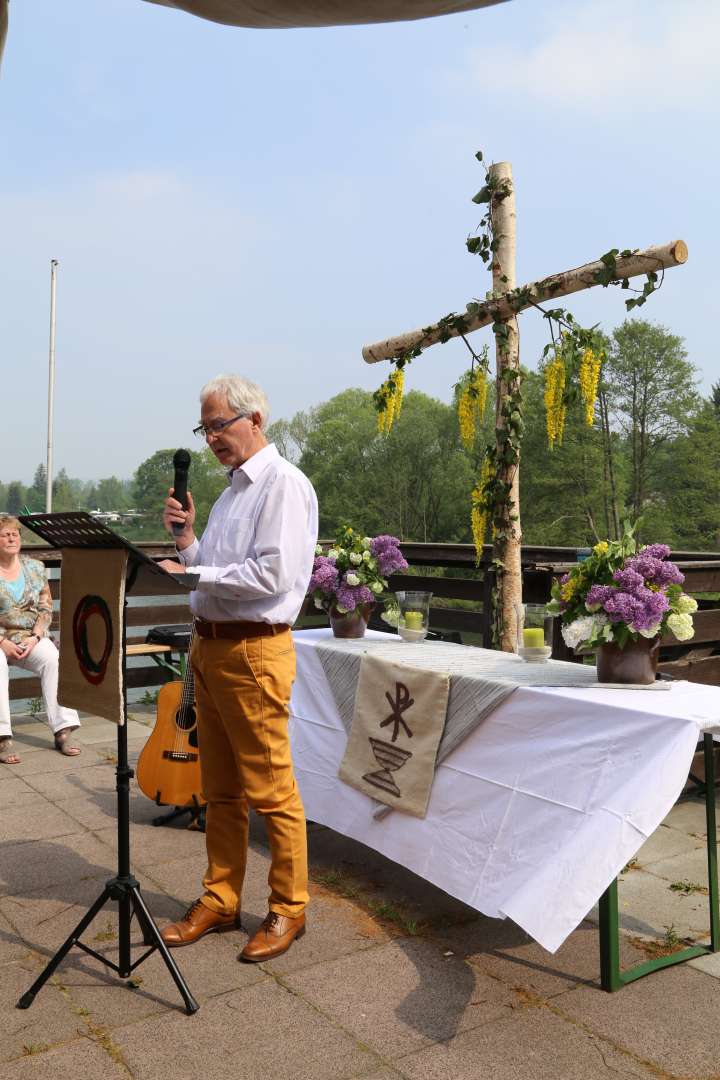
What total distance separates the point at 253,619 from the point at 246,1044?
1.16 m

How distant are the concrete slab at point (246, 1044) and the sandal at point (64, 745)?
10.8 ft

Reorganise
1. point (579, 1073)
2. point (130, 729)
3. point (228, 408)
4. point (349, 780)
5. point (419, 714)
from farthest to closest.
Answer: point (130, 729) → point (349, 780) → point (419, 714) → point (228, 408) → point (579, 1073)

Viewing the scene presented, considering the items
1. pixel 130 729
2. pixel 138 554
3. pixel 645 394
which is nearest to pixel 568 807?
pixel 138 554

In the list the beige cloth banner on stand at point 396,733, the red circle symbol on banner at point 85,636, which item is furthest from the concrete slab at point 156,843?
the red circle symbol on banner at point 85,636

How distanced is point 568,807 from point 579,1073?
2.27 ft

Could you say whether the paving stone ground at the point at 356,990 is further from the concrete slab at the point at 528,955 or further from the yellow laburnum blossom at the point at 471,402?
the yellow laburnum blossom at the point at 471,402

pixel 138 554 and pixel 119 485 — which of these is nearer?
pixel 138 554

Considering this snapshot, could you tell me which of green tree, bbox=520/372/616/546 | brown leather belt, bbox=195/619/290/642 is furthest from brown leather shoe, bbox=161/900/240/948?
green tree, bbox=520/372/616/546

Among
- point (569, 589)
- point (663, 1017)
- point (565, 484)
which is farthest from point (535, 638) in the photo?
point (565, 484)

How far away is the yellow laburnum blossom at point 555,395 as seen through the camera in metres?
4.92

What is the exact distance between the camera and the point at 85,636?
2.94 metres

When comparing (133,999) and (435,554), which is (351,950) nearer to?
(133,999)

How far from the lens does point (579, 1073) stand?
245 cm

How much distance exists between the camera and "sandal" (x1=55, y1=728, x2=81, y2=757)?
231 inches
